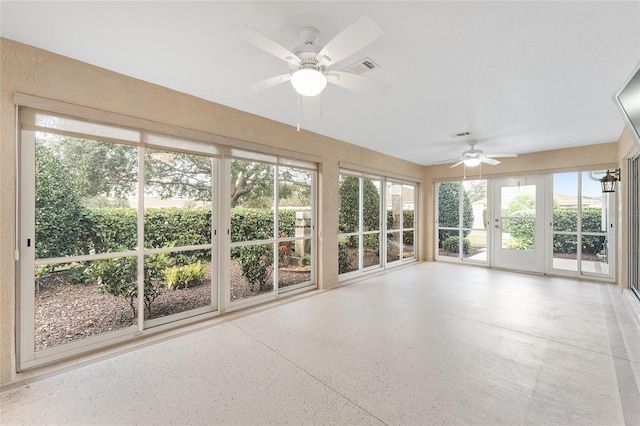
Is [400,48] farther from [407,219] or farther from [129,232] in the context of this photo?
[407,219]

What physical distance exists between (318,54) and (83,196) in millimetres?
2439

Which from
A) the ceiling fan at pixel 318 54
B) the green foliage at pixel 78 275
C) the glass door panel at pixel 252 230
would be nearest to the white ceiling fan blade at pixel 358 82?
the ceiling fan at pixel 318 54

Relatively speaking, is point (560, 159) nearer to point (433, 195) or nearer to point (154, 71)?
point (433, 195)

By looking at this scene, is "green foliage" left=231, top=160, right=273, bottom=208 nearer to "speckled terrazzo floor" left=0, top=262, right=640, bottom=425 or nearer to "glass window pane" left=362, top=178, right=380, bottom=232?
"speckled terrazzo floor" left=0, top=262, right=640, bottom=425

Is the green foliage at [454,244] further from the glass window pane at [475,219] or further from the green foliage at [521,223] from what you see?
the green foliage at [521,223]

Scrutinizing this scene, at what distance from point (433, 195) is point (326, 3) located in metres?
6.51

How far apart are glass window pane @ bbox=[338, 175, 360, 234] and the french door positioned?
3.40m

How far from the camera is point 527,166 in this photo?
583 centimetres

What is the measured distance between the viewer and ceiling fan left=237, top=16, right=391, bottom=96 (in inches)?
60.3

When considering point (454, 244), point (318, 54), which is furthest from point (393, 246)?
point (318, 54)

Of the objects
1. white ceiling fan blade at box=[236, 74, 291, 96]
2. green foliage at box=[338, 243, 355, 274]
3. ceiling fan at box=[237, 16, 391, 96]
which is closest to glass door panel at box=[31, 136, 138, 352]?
white ceiling fan blade at box=[236, 74, 291, 96]

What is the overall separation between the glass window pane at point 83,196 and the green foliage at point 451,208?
6.85 meters

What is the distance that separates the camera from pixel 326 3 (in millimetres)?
1671

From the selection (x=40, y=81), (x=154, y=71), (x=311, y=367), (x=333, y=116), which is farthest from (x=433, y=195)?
(x=40, y=81)
